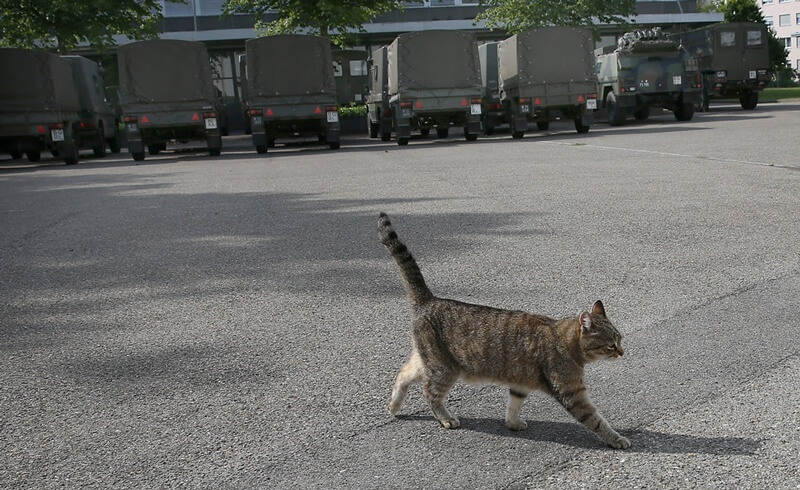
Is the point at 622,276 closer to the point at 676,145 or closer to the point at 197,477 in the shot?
the point at 197,477

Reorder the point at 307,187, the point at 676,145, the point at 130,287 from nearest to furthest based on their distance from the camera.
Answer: the point at 130,287
the point at 307,187
the point at 676,145

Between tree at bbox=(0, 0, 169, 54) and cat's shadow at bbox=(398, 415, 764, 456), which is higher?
tree at bbox=(0, 0, 169, 54)

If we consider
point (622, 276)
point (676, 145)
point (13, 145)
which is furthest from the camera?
point (13, 145)

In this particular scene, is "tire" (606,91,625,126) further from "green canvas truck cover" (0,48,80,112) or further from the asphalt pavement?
the asphalt pavement

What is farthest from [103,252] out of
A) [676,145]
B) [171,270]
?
[676,145]

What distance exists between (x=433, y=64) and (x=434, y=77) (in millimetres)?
356

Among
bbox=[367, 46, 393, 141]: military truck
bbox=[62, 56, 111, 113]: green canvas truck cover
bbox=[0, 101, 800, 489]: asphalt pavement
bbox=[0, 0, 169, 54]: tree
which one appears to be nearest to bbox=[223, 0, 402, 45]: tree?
bbox=[367, 46, 393, 141]: military truck

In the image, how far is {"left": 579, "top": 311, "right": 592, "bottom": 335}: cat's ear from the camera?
11.6 feet

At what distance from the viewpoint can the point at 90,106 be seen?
28.2 meters

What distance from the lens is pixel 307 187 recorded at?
1405cm

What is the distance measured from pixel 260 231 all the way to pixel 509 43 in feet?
64.6

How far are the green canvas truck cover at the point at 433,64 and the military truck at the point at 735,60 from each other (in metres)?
14.8

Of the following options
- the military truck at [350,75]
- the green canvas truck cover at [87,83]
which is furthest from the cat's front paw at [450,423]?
the military truck at [350,75]

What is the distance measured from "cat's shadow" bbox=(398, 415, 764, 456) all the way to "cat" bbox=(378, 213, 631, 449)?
6 cm
